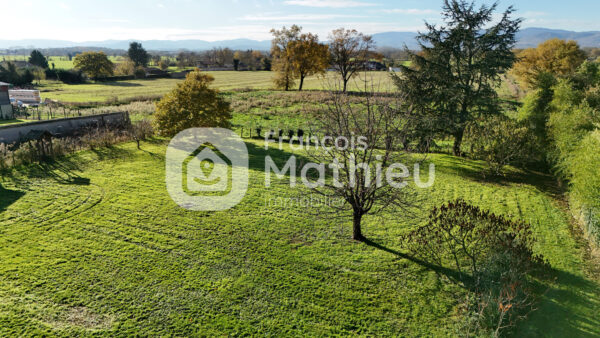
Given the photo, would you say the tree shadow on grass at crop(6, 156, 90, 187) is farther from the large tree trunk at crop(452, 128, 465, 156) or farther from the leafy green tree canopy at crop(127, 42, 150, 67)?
the leafy green tree canopy at crop(127, 42, 150, 67)

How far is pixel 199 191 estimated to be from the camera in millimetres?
14312

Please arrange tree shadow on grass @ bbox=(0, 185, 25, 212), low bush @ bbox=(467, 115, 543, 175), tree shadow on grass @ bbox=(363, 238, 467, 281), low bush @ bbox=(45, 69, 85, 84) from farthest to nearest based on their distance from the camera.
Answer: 1. low bush @ bbox=(45, 69, 85, 84)
2. low bush @ bbox=(467, 115, 543, 175)
3. tree shadow on grass @ bbox=(0, 185, 25, 212)
4. tree shadow on grass @ bbox=(363, 238, 467, 281)

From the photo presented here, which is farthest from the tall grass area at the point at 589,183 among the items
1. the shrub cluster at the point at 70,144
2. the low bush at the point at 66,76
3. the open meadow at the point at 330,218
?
the low bush at the point at 66,76

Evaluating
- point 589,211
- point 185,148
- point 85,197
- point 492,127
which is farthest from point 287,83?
point 589,211

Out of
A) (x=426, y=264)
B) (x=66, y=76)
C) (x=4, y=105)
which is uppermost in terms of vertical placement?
(x=66, y=76)

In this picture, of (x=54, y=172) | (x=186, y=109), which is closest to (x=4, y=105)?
(x=54, y=172)

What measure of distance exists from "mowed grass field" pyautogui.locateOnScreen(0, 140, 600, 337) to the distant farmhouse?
1998 cm

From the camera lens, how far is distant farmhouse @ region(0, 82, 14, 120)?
28.2 meters

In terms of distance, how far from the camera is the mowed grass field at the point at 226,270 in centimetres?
711

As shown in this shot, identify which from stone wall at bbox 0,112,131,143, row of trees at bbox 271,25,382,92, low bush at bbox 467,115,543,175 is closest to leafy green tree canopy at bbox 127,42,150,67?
row of trees at bbox 271,25,382,92

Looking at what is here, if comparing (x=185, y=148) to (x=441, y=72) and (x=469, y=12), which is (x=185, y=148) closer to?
(x=441, y=72)

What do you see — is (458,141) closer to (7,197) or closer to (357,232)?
(357,232)

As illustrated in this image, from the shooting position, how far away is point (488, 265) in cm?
859

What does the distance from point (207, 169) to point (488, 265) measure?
13480 mm
